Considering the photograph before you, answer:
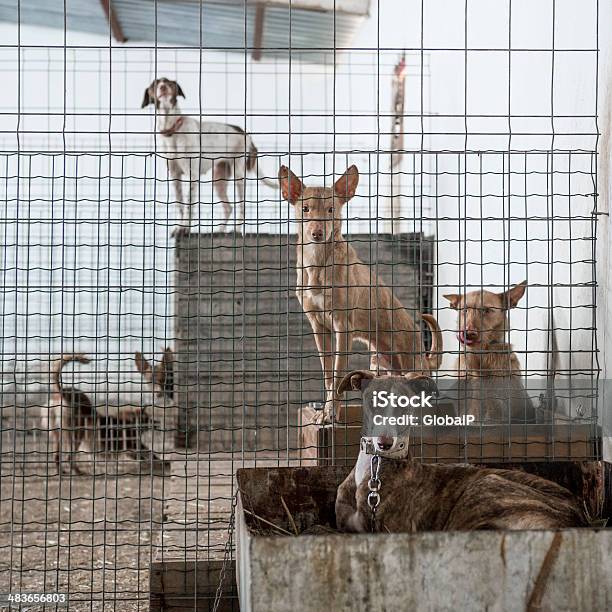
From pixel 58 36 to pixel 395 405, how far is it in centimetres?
1125

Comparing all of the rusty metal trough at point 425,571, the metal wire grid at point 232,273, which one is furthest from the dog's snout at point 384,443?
the rusty metal trough at point 425,571

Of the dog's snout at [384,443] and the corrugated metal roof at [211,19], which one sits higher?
the corrugated metal roof at [211,19]

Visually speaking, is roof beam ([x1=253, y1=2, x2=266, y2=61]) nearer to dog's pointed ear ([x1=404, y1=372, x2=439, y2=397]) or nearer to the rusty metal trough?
dog's pointed ear ([x1=404, y1=372, x2=439, y2=397])

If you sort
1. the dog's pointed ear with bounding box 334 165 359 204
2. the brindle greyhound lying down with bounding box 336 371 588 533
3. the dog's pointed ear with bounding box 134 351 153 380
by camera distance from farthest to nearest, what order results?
the dog's pointed ear with bounding box 334 165 359 204 → the dog's pointed ear with bounding box 134 351 153 380 → the brindle greyhound lying down with bounding box 336 371 588 533

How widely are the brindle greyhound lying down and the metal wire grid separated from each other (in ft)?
1.24

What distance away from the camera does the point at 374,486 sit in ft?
9.25

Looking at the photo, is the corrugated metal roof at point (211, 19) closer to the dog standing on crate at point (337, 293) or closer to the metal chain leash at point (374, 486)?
the dog standing on crate at point (337, 293)

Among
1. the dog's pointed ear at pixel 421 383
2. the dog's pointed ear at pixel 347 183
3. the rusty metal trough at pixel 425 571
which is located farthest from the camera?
the dog's pointed ear at pixel 347 183

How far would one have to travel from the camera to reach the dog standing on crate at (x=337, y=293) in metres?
4.16

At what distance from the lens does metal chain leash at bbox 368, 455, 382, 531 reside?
2801mm

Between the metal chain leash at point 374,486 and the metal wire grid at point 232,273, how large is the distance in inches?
15.4

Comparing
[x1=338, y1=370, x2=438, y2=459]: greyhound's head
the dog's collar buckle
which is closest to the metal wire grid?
[x1=338, y1=370, x2=438, y2=459]: greyhound's head

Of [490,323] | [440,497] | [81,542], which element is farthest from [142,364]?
[81,542]

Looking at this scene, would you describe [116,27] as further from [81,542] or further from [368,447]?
[368,447]
